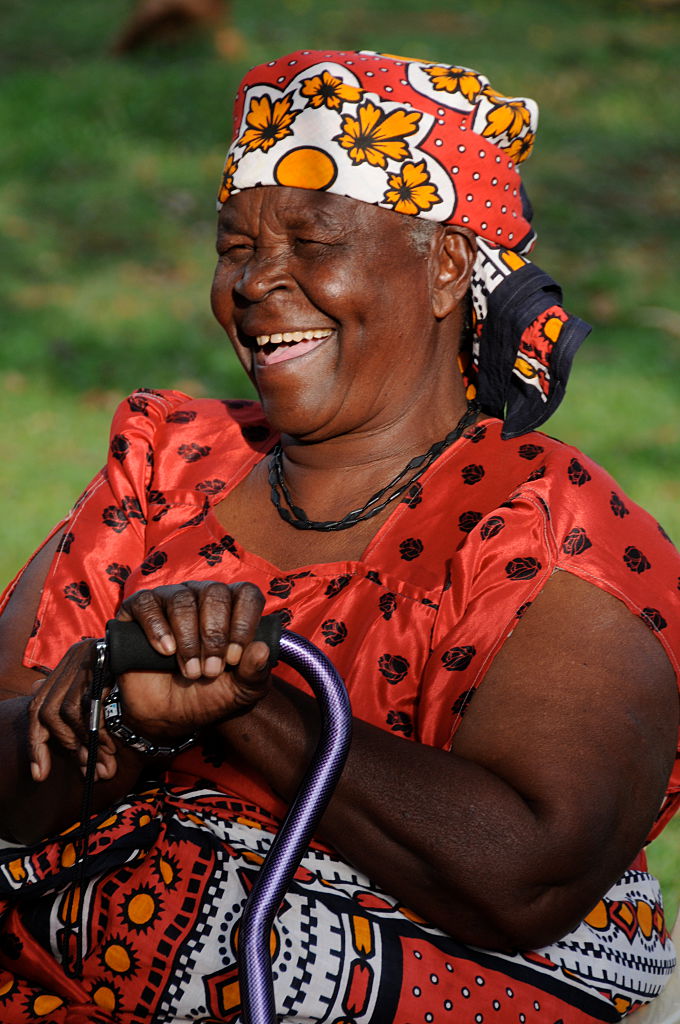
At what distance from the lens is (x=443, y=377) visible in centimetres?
288

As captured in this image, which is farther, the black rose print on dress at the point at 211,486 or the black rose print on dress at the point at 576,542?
the black rose print on dress at the point at 211,486

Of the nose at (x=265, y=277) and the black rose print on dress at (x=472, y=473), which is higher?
the nose at (x=265, y=277)

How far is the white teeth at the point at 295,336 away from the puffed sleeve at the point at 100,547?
477 mm

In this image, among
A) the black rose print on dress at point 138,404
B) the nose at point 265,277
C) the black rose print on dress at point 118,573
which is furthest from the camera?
the black rose print on dress at point 138,404

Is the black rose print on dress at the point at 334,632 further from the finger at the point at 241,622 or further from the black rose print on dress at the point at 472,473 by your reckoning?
the finger at the point at 241,622

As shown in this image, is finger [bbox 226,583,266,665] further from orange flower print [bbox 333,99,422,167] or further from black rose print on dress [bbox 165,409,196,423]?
black rose print on dress [bbox 165,409,196,423]

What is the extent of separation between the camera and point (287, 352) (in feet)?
9.11

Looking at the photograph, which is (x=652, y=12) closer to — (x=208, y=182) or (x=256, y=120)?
(x=208, y=182)

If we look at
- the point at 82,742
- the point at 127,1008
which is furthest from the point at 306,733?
the point at 127,1008

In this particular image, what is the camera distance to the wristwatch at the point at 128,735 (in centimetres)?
212

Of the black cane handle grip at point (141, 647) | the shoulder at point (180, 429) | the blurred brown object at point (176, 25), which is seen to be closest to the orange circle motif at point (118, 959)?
the black cane handle grip at point (141, 647)

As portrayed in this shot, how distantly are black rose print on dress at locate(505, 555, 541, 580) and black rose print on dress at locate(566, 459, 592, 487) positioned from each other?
10.0 inches

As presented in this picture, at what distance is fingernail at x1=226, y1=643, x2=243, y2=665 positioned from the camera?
1.95 metres

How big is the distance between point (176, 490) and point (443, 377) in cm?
68
